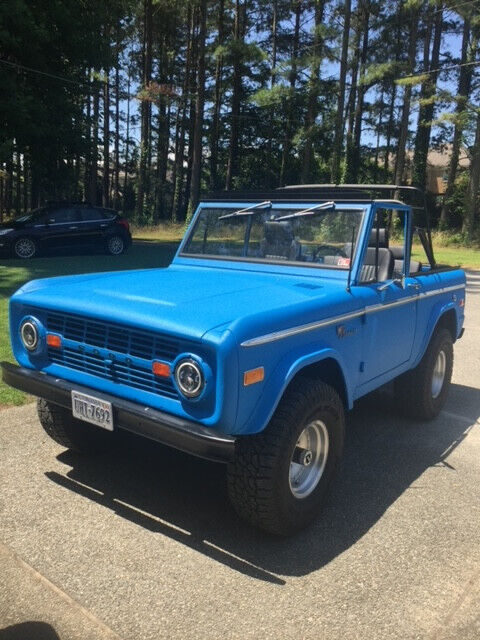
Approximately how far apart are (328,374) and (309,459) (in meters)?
0.54

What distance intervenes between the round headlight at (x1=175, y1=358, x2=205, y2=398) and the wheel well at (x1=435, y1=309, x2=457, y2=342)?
10.3 feet

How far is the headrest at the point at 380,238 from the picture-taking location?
13.5 ft

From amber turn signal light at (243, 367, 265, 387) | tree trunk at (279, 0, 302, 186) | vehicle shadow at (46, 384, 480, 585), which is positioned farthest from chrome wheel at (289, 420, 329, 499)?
tree trunk at (279, 0, 302, 186)

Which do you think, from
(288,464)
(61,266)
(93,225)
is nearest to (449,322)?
(288,464)

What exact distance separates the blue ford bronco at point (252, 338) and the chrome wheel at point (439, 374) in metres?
0.49

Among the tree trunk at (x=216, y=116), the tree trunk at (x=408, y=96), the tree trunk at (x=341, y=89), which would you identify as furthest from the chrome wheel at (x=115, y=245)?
the tree trunk at (x=216, y=116)

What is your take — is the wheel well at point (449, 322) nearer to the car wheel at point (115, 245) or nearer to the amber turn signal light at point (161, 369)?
the amber turn signal light at point (161, 369)

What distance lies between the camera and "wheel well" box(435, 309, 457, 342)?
5249 mm

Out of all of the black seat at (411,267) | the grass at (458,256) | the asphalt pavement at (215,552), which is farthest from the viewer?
the grass at (458,256)

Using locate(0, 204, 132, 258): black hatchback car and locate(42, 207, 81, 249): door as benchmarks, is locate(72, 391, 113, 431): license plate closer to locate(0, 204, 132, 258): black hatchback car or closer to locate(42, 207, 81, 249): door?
locate(0, 204, 132, 258): black hatchback car

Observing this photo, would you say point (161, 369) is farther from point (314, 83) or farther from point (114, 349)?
point (314, 83)

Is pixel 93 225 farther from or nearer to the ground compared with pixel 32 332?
farther from the ground

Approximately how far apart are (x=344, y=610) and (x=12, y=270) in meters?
11.6

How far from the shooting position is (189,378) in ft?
9.12
